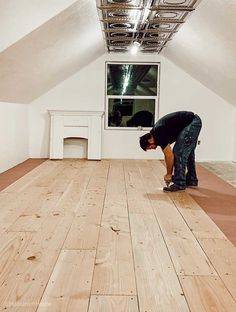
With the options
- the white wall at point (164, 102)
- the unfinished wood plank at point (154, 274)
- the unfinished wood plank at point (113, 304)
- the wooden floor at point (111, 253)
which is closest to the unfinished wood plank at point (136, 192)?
the wooden floor at point (111, 253)

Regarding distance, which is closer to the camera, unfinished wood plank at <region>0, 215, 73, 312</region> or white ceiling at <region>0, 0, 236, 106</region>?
unfinished wood plank at <region>0, 215, 73, 312</region>

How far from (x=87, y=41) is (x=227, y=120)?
333cm

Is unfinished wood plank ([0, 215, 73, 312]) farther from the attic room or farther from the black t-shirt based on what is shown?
the black t-shirt

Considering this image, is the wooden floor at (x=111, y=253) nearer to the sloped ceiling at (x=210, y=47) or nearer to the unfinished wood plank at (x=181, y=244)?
the unfinished wood plank at (x=181, y=244)

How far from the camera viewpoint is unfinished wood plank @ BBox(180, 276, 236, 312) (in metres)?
1.62

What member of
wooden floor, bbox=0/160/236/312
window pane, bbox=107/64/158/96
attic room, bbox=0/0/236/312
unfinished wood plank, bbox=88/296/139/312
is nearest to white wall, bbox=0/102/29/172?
attic room, bbox=0/0/236/312

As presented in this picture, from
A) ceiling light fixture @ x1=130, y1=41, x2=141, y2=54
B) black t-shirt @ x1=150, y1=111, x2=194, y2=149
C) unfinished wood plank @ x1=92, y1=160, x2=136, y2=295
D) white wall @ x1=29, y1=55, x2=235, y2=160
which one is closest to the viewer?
unfinished wood plank @ x1=92, y1=160, x2=136, y2=295

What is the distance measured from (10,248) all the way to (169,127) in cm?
237

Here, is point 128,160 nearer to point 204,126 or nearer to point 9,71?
A: point 204,126

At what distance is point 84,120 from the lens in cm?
650

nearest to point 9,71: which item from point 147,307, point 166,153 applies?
point 166,153

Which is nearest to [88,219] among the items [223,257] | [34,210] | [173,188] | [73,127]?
[34,210]

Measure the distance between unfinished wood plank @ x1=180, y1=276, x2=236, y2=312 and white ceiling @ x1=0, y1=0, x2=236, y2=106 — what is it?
8.04 ft

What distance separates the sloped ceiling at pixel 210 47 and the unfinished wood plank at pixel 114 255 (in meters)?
2.18
